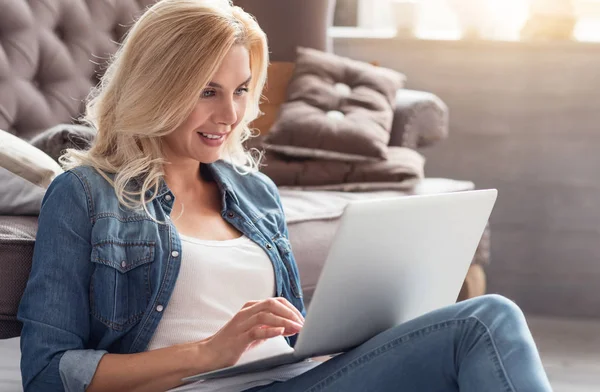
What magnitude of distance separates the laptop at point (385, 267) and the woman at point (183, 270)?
0.04 metres

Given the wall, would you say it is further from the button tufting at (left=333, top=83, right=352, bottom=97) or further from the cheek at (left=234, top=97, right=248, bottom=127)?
the cheek at (left=234, top=97, right=248, bottom=127)

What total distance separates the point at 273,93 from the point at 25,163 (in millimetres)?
1220

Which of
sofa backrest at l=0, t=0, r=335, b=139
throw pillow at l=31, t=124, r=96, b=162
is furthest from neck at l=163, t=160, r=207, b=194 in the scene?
sofa backrest at l=0, t=0, r=335, b=139

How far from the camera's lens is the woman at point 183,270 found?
1167mm

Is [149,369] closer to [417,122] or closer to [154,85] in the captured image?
[154,85]

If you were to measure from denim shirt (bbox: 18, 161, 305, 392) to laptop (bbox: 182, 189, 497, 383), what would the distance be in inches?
6.0

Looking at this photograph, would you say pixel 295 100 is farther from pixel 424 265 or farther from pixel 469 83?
pixel 424 265

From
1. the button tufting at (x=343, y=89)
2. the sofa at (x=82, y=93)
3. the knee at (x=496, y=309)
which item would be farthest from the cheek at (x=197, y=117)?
the button tufting at (x=343, y=89)

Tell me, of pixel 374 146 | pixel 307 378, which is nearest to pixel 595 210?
pixel 374 146

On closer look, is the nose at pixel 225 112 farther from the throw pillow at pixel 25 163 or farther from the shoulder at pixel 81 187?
the throw pillow at pixel 25 163

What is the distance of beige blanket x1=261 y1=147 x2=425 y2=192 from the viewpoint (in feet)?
8.05

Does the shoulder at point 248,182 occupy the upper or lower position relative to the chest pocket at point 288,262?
upper

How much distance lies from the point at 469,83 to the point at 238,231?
6.17 ft

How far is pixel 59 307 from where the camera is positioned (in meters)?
1.19
